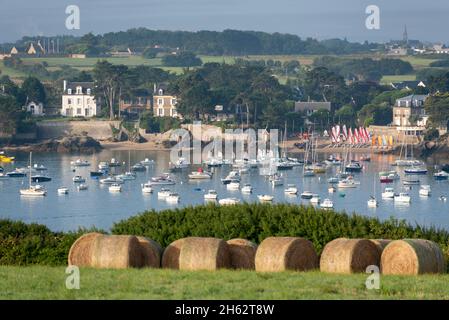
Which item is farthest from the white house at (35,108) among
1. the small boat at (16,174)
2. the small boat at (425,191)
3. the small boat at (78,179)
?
the small boat at (425,191)

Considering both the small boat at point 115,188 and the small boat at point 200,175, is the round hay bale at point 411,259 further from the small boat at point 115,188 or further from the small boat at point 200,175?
the small boat at point 200,175

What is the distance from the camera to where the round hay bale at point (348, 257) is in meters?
16.0

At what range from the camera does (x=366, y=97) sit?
369ft

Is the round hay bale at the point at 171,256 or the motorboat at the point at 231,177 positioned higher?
the round hay bale at the point at 171,256

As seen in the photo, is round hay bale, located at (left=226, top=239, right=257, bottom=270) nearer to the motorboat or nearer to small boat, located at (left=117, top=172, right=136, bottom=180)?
the motorboat

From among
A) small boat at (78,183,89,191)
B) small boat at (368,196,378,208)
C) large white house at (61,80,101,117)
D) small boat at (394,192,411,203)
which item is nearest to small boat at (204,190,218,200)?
small boat at (368,196,378,208)

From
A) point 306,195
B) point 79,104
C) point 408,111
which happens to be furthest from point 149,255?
point 79,104

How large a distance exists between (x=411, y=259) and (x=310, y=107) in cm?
9185

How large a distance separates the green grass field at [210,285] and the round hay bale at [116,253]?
49 cm

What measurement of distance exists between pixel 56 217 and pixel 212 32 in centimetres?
13270

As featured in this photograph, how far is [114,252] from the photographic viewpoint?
16094 millimetres

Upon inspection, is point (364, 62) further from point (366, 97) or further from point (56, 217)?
point (56, 217)

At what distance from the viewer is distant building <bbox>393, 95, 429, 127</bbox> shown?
9769cm

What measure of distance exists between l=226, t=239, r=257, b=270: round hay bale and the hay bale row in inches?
31.7
